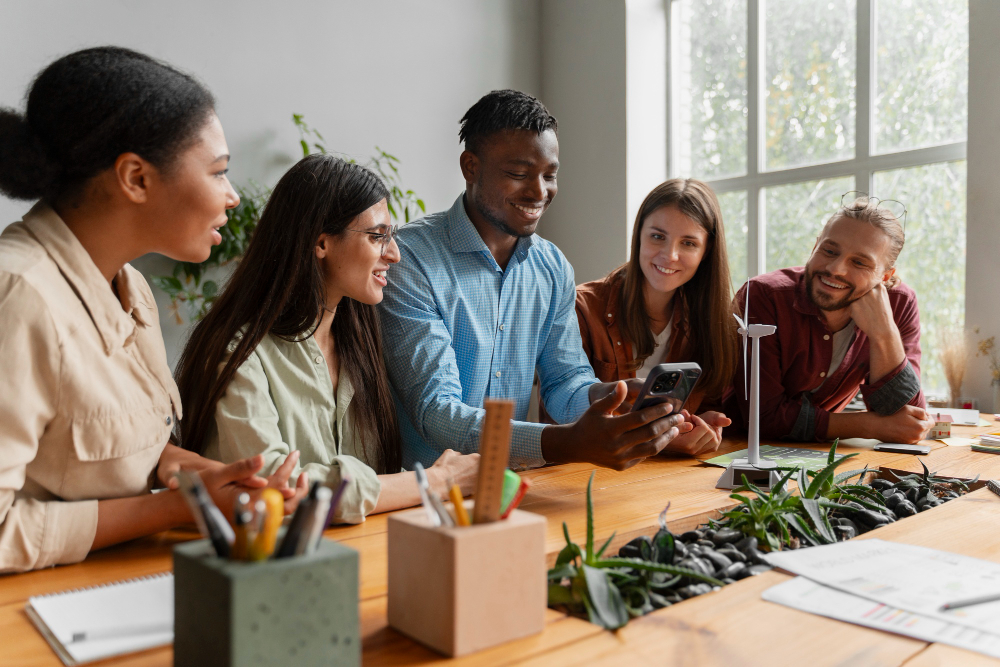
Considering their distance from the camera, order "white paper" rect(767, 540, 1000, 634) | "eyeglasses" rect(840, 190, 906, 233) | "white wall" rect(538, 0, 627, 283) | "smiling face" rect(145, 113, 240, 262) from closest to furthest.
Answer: "white paper" rect(767, 540, 1000, 634) < "smiling face" rect(145, 113, 240, 262) < "eyeglasses" rect(840, 190, 906, 233) < "white wall" rect(538, 0, 627, 283)

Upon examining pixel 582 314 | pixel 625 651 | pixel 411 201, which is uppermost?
pixel 411 201

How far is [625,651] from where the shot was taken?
79cm

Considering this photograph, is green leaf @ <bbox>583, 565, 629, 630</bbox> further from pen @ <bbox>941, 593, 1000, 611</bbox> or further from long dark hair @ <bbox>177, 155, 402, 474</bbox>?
long dark hair @ <bbox>177, 155, 402, 474</bbox>

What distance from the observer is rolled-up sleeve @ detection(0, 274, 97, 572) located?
963 mm

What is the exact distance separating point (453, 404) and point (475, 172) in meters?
0.74

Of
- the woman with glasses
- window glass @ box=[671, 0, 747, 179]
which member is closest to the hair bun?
the woman with glasses

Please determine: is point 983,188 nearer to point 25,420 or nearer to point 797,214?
point 797,214

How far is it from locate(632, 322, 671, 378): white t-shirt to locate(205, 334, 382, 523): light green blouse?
1.08 metres

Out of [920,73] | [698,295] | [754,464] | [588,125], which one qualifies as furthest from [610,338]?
[588,125]

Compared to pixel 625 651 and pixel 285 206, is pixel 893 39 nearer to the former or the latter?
pixel 285 206

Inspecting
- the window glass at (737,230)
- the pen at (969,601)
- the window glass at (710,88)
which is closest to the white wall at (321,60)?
the window glass at (710,88)

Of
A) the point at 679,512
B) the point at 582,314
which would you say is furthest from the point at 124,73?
the point at 582,314

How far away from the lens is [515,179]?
2.09 m

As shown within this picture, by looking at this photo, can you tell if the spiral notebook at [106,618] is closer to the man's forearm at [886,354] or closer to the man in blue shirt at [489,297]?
the man in blue shirt at [489,297]
